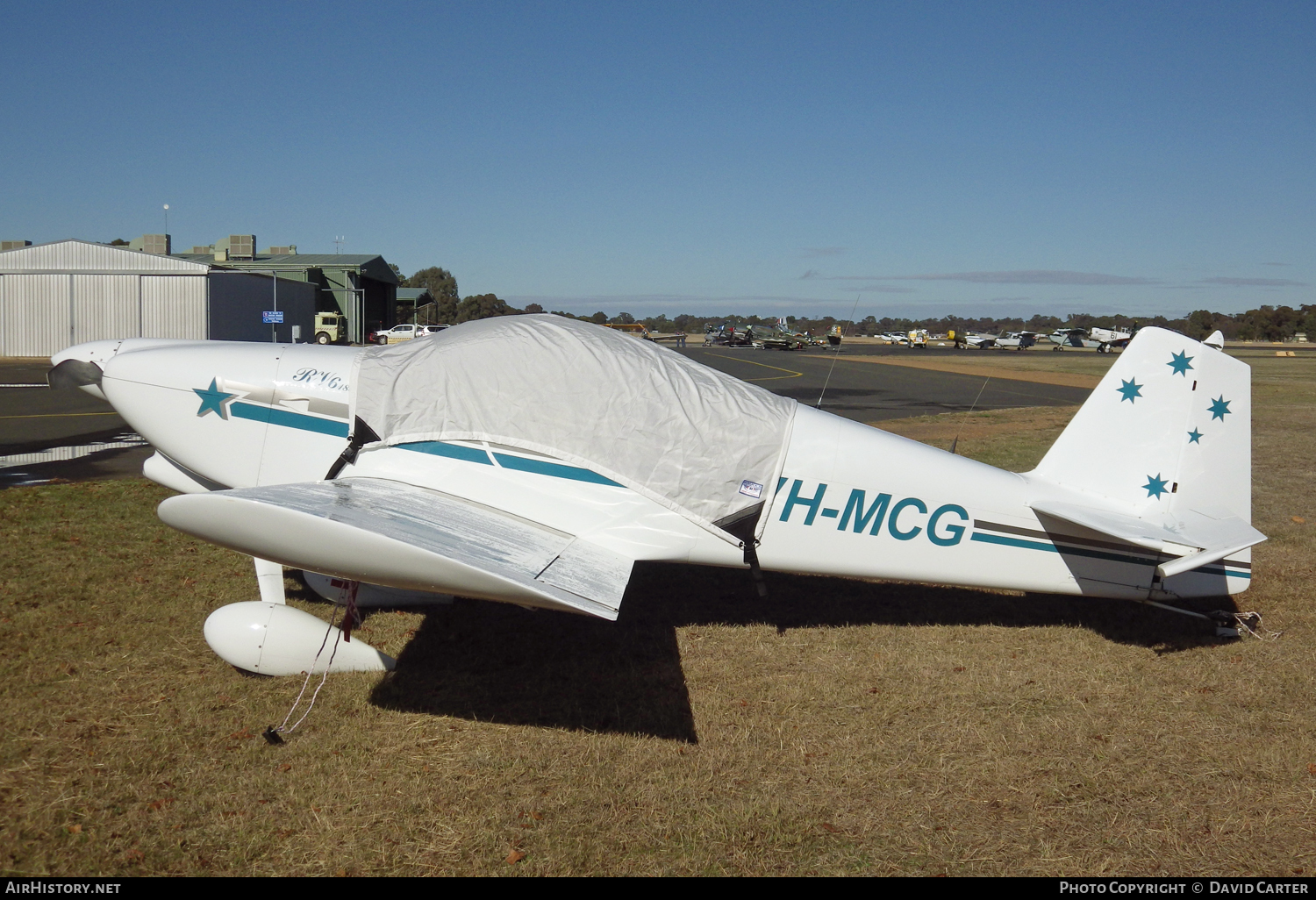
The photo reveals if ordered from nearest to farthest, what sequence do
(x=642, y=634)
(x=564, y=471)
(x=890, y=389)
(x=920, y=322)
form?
(x=564, y=471), (x=642, y=634), (x=890, y=389), (x=920, y=322)

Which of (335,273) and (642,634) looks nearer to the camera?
(642,634)

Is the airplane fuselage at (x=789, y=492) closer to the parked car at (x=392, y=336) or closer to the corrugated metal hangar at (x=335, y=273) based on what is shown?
the parked car at (x=392, y=336)

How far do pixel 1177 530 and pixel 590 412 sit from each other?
3520 millimetres

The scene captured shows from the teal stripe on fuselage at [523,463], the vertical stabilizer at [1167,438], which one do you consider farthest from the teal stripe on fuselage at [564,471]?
the vertical stabilizer at [1167,438]

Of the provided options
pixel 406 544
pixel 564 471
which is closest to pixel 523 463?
pixel 564 471

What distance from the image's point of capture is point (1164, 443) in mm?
5508

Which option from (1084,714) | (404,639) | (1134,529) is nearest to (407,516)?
(404,639)

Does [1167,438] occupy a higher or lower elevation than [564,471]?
higher

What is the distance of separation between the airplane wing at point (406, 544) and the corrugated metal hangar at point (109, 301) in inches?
1199

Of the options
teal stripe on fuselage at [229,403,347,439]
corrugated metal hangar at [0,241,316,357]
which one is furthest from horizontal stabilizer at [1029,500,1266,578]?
corrugated metal hangar at [0,241,316,357]

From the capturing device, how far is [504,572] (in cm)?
386

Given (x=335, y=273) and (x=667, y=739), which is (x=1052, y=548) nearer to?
(x=667, y=739)

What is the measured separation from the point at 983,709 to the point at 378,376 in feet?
12.9

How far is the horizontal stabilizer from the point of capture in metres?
4.75
